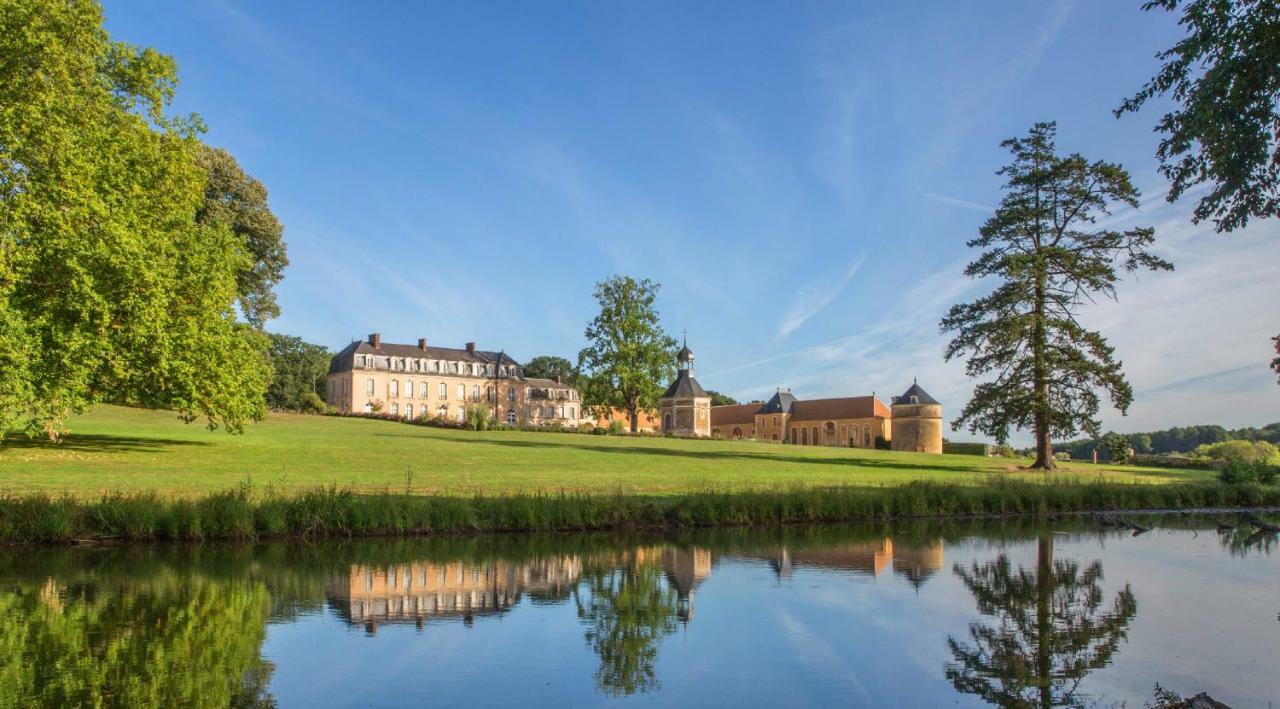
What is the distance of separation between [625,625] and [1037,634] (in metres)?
4.16

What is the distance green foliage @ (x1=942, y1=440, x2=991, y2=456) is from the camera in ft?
194

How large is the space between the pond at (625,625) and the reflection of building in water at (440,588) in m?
0.05

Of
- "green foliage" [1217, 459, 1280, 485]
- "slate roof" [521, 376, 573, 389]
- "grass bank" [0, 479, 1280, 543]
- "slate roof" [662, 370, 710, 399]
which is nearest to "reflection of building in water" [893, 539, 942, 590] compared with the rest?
"grass bank" [0, 479, 1280, 543]

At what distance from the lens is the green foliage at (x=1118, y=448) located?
49.2m

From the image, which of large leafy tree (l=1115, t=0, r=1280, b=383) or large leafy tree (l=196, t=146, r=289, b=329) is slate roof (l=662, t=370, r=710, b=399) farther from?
large leafy tree (l=1115, t=0, r=1280, b=383)

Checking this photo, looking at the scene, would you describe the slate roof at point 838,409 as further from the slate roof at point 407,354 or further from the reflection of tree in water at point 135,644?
the reflection of tree in water at point 135,644

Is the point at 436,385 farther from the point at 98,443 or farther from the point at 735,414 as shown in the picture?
the point at 98,443

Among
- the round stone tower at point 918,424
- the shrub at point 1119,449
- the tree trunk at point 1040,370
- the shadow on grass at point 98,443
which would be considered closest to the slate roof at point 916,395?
the round stone tower at point 918,424

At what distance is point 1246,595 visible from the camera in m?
11.0

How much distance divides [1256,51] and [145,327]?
19833 millimetres

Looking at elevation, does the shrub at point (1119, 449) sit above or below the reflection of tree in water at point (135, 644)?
above

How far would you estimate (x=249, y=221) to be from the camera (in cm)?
3569

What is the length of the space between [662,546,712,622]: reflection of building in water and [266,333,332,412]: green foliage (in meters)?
58.8

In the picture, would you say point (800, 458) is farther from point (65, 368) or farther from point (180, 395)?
point (65, 368)
